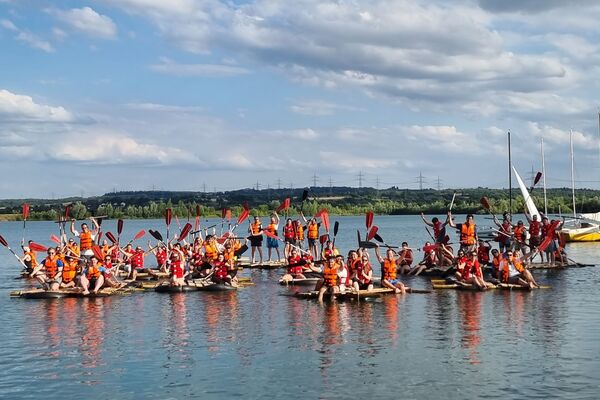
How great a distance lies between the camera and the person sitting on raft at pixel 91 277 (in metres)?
28.2

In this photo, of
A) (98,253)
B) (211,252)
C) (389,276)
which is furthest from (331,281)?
(98,253)

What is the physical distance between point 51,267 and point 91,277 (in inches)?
79.9

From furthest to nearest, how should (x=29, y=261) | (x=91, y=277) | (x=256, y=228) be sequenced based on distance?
(x=256, y=228)
(x=29, y=261)
(x=91, y=277)

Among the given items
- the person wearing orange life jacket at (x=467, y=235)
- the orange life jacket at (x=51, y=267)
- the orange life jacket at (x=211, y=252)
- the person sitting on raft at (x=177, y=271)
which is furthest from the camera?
the person wearing orange life jacket at (x=467, y=235)

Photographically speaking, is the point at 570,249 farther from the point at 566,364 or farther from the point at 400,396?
the point at 400,396

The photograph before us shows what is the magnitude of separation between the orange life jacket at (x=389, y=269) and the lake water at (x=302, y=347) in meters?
0.99

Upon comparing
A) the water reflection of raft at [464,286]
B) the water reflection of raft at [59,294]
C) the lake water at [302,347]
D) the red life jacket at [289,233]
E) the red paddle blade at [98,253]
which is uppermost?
the red life jacket at [289,233]

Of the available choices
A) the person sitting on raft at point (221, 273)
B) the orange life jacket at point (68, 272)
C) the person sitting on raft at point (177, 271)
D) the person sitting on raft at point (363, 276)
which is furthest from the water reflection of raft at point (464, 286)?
the orange life jacket at point (68, 272)

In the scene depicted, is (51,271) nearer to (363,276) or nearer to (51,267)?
(51,267)

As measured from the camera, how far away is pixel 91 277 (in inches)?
1127

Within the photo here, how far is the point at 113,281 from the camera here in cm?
2977

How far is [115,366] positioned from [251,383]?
331cm

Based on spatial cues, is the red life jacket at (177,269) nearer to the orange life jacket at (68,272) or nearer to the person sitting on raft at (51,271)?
the orange life jacket at (68,272)

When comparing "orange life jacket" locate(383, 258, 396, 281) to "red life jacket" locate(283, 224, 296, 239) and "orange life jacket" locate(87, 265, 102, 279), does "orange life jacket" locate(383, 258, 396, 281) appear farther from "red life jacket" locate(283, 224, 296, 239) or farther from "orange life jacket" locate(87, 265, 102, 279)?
Answer: "red life jacket" locate(283, 224, 296, 239)
